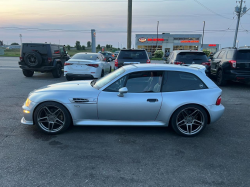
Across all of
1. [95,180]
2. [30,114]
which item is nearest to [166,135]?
[95,180]

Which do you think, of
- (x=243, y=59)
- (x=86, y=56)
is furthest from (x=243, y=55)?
(x=86, y=56)

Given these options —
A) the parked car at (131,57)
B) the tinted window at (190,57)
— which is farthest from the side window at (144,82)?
the tinted window at (190,57)

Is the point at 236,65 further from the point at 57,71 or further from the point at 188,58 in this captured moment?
the point at 57,71

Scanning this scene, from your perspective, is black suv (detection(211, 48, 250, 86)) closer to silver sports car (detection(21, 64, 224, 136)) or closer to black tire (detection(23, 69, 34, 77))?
silver sports car (detection(21, 64, 224, 136))

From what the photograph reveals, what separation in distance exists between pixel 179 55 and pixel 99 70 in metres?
4.06

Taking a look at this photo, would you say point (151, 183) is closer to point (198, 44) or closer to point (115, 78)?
point (115, 78)

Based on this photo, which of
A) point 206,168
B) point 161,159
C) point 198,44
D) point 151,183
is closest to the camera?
point 151,183

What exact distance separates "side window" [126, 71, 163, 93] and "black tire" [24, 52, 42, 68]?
8.15 meters

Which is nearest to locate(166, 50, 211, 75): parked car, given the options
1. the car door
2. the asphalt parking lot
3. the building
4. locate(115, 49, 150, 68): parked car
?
locate(115, 49, 150, 68): parked car

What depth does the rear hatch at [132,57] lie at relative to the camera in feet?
31.6

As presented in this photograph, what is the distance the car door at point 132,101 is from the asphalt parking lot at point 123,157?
44 centimetres

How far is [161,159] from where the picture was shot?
129 inches

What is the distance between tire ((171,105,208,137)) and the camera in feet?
13.4

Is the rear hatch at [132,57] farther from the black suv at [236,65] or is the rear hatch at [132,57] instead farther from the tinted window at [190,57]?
the black suv at [236,65]
